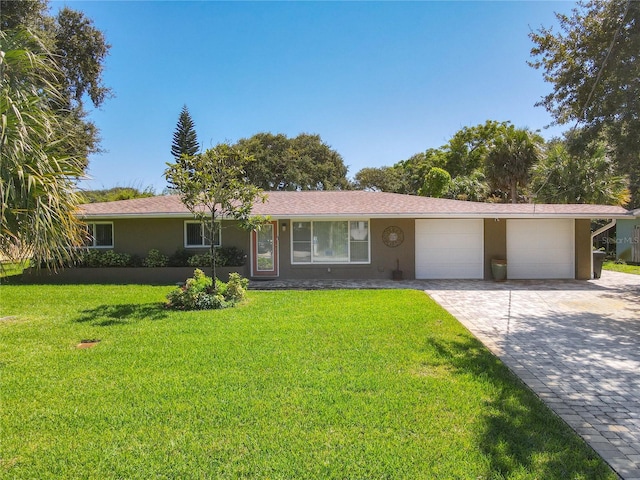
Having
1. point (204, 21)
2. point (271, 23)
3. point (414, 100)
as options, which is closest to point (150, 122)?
point (204, 21)

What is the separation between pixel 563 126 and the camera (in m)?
9.11

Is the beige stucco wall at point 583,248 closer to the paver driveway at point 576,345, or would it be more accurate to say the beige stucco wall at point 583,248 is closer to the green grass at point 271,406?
the paver driveway at point 576,345

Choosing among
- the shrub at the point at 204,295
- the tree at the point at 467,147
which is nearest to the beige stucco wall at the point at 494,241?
the shrub at the point at 204,295

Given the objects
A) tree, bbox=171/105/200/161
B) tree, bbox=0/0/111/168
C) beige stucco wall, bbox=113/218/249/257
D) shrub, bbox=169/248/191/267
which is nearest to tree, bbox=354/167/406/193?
tree, bbox=171/105/200/161

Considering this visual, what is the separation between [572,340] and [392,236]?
25.7ft

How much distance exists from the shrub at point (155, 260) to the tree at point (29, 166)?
868cm

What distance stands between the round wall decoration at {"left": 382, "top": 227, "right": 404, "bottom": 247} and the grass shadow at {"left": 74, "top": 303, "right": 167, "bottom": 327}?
795 cm

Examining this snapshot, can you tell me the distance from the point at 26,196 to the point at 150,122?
66.9 ft

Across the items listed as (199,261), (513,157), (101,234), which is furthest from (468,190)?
(101,234)

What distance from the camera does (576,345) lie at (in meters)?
6.05

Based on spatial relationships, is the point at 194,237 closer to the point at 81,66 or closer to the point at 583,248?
the point at 81,66

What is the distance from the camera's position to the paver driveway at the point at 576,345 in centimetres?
354

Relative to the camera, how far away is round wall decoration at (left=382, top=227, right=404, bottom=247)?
13.8m

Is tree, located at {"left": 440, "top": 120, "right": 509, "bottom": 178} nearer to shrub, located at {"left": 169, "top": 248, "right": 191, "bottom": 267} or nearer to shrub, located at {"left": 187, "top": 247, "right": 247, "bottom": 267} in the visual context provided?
shrub, located at {"left": 187, "top": 247, "right": 247, "bottom": 267}
